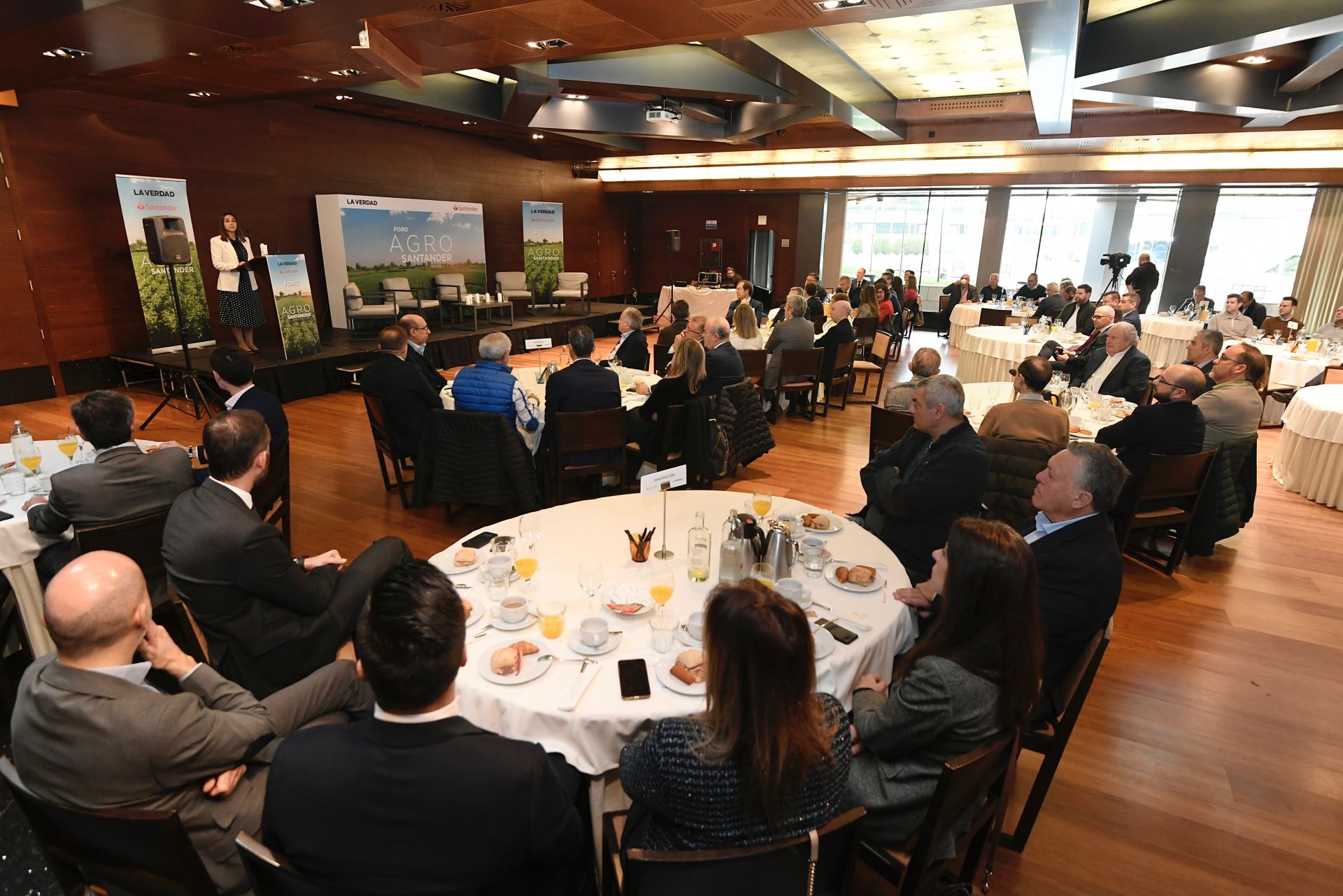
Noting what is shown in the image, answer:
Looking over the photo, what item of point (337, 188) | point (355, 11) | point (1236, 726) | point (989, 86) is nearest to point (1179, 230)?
point (989, 86)

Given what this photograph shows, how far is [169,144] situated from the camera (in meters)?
8.77

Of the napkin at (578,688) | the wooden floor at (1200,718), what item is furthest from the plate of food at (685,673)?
the wooden floor at (1200,718)

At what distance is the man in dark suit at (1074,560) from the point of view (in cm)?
222

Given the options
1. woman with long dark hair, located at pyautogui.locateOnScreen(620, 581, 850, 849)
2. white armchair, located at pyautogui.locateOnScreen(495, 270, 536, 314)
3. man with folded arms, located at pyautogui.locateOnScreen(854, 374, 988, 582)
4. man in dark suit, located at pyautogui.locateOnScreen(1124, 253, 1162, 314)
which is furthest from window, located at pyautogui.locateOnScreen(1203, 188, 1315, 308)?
woman with long dark hair, located at pyautogui.locateOnScreen(620, 581, 850, 849)

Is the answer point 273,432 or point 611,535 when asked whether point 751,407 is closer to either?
point 611,535

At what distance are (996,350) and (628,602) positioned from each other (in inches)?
287

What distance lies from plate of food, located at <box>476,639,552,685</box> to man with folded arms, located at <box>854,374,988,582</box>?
6.01 ft

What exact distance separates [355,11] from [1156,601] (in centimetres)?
630

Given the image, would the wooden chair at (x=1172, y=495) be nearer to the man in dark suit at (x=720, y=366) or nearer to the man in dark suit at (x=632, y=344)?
the man in dark suit at (x=720, y=366)

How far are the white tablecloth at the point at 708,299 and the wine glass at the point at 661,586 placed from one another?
1186 centimetres

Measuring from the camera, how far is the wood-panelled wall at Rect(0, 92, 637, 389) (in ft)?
25.3

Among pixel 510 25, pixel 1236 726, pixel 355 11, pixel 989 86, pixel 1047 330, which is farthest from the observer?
pixel 989 86

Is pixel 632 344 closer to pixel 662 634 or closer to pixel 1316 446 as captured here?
pixel 662 634

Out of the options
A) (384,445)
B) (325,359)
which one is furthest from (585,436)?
(325,359)
